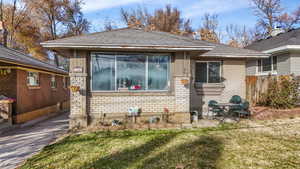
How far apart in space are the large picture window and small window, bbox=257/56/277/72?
27.0 feet

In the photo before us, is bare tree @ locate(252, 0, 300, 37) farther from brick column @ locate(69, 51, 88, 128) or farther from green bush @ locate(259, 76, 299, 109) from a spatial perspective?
brick column @ locate(69, 51, 88, 128)

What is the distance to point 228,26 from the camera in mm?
28484

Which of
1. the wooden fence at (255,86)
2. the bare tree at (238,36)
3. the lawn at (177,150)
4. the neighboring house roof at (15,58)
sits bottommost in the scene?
the lawn at (177,150)

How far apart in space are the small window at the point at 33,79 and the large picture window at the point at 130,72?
15.0ft

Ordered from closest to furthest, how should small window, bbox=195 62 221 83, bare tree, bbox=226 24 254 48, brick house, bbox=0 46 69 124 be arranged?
1. brick house, bbox=0 46 69 124
2. small window, bbox=195 62 221 83
3. bare tree, bbox=226 24 254 48

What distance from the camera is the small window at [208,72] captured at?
7844mm

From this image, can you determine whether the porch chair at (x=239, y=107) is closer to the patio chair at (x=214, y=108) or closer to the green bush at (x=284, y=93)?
the patio chair at (x=214, y=108)

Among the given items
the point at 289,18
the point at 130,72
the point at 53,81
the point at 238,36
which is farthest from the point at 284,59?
the point at 238,36

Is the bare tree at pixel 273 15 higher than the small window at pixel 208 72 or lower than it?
higher

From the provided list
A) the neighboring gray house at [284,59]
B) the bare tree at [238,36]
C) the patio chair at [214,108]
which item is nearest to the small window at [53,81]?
the patio chair at [214,108]

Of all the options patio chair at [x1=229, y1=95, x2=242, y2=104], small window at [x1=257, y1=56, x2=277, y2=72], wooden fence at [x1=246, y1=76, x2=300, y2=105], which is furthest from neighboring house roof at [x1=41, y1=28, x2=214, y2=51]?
small window at [x1=257, y1=56, x2=277, y2=72]

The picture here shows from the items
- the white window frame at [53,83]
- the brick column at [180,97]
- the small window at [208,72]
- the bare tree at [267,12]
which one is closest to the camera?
the brick column at [180,97]

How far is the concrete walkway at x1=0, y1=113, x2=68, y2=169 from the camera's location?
377 cm

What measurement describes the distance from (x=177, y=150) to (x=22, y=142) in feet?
15.7
